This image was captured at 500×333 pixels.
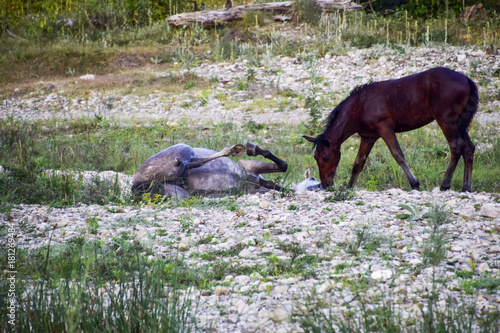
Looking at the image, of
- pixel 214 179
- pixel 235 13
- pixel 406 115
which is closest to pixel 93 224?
pixel 214 179

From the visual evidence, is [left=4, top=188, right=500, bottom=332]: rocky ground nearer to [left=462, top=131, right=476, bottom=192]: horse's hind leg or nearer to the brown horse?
[left=462, top=131, right=476, bottom=192]: horse's hind leg

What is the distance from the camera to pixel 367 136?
7172 millimetres

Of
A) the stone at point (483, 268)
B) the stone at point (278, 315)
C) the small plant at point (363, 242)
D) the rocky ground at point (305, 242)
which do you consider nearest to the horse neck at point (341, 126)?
the rocky ground at point (305, 242)

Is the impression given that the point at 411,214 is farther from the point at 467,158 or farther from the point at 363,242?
the point at 467,158

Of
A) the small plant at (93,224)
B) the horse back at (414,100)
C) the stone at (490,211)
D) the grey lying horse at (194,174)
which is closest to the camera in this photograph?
the stone at (490,211)

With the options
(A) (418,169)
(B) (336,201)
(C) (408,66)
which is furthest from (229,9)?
(B) (336,201)

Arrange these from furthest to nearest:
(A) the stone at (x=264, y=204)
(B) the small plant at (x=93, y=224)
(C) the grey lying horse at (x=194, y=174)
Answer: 1. (C) the grey lying horse at (x=194, y=174)
2. (A) the stone at (x=264, y=204)
3. (B) the small plant at (x=93, y=224)

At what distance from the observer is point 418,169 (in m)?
8.01

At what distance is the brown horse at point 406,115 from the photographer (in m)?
6.46

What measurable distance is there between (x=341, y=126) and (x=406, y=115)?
2.93 feet

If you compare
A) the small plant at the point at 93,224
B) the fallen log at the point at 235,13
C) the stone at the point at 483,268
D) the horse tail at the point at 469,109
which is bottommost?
the small plant at the point at 93,224

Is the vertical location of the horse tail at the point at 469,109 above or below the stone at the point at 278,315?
above

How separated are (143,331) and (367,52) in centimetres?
1651

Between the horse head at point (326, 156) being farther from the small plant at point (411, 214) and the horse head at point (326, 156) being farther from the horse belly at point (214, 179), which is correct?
the small plant at point (411, 214)
